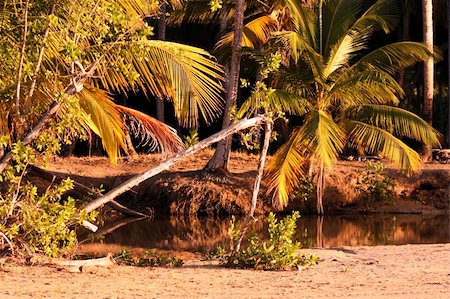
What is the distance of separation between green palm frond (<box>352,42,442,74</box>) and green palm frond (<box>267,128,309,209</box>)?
2351mm

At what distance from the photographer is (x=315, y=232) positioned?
19.5 meters

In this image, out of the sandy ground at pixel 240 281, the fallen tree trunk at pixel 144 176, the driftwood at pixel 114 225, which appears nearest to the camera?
the sandy ground at pixel 240 281

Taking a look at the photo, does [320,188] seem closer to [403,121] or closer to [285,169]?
[285,169]

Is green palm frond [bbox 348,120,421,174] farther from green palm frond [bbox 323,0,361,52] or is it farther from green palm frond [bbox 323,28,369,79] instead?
green palm frond [bbox 323,0,361,52]

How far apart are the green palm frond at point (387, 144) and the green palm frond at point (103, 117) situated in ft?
27.1

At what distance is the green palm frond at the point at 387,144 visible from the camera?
68.9ft

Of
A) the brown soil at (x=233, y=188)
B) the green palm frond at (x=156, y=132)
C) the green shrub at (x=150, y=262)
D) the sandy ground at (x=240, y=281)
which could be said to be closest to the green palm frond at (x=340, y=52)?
the brown soil at (x=233, y=188)

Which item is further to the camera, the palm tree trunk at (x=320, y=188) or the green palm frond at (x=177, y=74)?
the palm tree trunk at (x=320, y=188)

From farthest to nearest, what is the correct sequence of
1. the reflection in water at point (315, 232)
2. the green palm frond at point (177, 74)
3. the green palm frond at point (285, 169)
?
the green palm frond at point (285, 169), the reflection in water at point (315, 232), the green palm frond at point (177, 74)

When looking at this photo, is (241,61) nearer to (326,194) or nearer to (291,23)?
(291,23)

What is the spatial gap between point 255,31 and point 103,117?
9.87 m

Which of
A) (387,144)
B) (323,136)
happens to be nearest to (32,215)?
(323,136)

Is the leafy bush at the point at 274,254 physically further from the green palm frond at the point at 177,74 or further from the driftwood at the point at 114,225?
the driftwood at the point at 114,225

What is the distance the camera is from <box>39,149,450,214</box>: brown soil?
73.6ft
